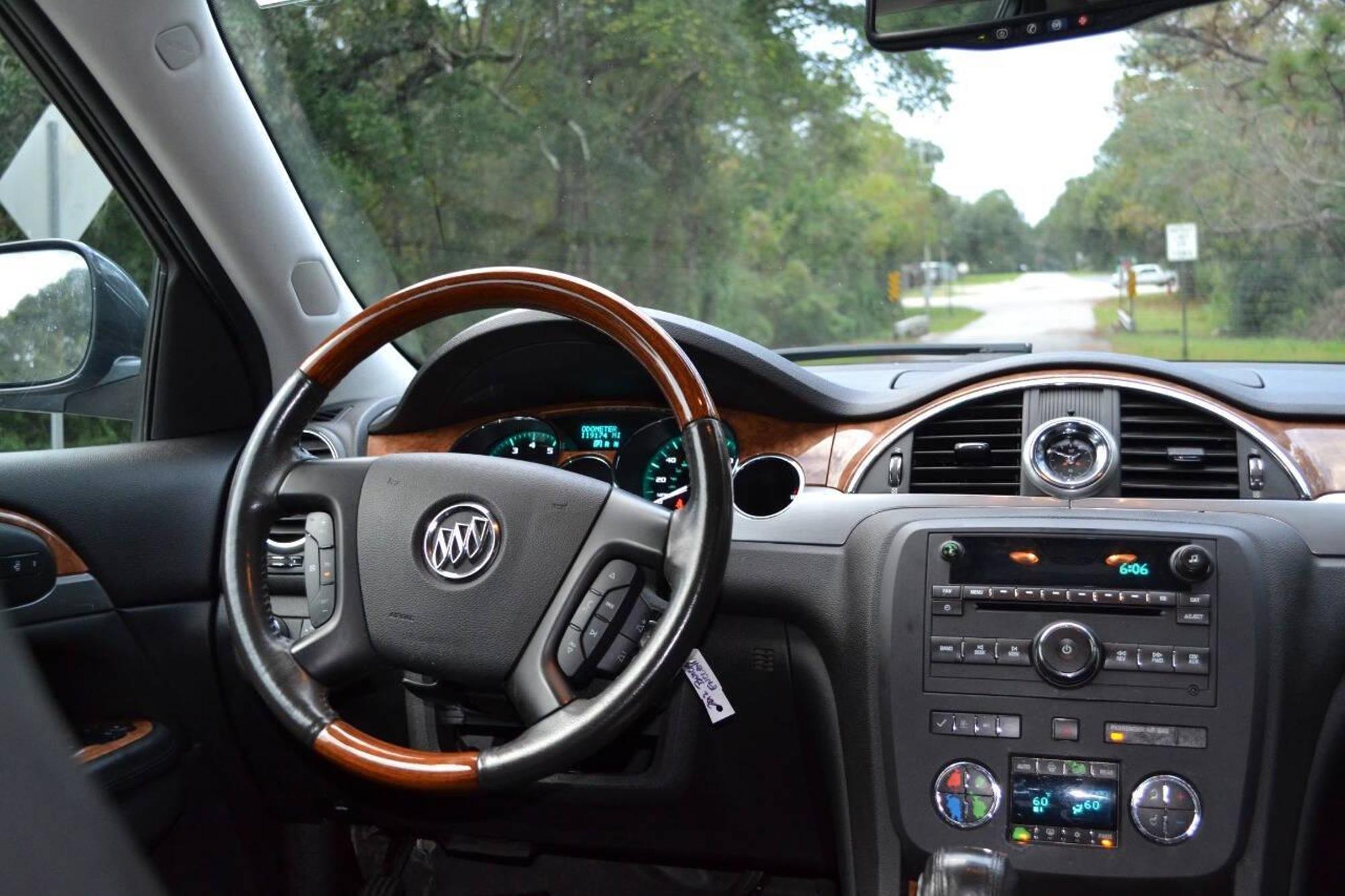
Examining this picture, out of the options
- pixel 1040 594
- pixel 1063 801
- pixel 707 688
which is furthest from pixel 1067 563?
pixel 707 688

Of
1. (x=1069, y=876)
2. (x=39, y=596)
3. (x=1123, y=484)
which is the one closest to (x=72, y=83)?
(x=39, y=596)

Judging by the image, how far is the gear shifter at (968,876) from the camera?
2.33 m

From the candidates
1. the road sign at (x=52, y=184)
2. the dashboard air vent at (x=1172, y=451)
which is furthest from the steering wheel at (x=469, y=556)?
the road sign at (x=52, y=184)

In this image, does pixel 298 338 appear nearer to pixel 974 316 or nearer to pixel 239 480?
pixel 239 480

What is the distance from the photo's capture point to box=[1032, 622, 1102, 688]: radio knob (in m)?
2.41

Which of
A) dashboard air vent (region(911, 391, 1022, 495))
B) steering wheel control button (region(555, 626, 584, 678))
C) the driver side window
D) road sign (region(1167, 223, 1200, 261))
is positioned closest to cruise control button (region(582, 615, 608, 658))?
steering wheel control button (region(555, 626, 584, 678))

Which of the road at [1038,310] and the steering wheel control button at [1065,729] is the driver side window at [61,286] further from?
the steering wheel control button at [1065,729]

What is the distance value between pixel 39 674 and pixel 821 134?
2.84m

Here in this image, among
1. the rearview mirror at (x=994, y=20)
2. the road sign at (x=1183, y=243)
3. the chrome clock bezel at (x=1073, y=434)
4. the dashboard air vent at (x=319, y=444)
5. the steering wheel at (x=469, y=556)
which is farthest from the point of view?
the dashboard air vent at (x=319, y=444)

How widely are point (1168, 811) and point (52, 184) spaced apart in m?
2.60

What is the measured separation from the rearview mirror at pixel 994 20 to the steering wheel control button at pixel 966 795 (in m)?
1.32

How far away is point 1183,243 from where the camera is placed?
9.64 feet

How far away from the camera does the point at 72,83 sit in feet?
9.62

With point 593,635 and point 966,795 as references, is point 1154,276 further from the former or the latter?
point 593,635
